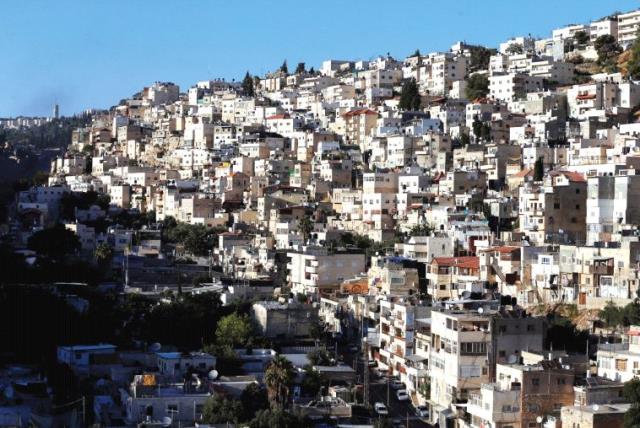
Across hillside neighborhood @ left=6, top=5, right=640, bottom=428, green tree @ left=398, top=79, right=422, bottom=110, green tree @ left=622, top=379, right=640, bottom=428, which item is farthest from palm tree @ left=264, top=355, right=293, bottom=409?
green tree @ left=398, top=79, right=422, bottom=110

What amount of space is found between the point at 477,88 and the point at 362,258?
18969 millimetres

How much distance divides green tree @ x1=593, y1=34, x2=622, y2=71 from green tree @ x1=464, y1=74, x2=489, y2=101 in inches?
169

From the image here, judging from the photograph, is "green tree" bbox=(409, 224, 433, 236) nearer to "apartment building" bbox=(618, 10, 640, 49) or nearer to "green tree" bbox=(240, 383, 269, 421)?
"green tree" bbox=(240, 383, 269, 421)

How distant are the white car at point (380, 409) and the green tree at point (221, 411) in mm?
2492

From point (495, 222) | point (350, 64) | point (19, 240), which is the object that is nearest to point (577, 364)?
point (495, 222)

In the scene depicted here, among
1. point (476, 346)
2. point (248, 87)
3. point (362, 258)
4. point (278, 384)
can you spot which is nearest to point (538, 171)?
point (362, 258)

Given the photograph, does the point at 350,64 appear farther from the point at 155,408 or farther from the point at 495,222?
the point at 155,408

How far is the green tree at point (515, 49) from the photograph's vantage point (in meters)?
51.5

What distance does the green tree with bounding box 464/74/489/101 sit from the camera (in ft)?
156

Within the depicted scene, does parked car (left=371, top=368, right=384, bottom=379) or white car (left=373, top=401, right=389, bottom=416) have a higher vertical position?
parked car (left=371, top=368, right=384, bottom=379)

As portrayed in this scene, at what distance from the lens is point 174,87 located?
238ft

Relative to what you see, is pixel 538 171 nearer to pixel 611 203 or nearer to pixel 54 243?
pixel 611 203

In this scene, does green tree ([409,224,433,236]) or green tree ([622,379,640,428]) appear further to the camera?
green tree ([409,224,433,236])

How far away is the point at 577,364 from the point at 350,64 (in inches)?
1884
